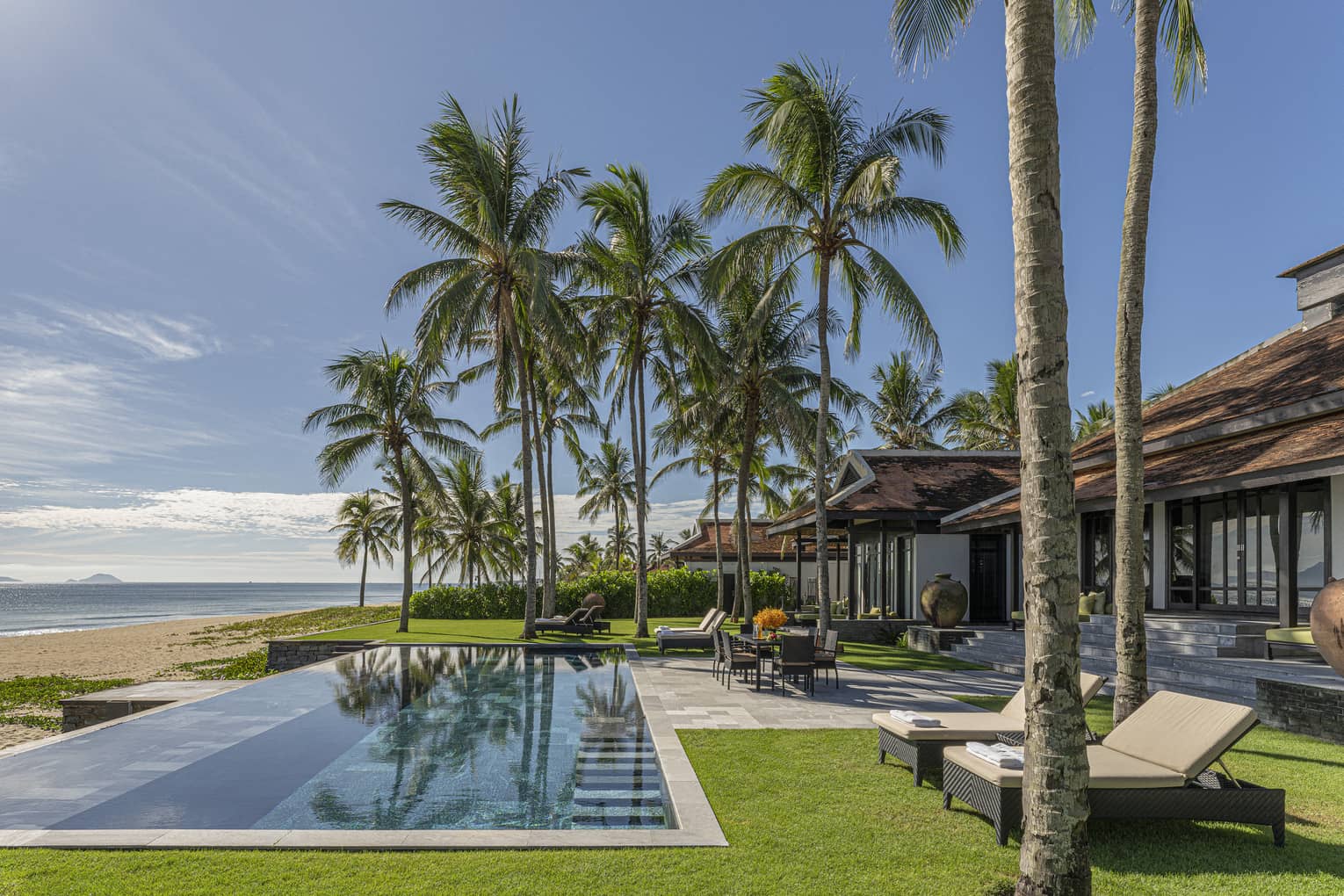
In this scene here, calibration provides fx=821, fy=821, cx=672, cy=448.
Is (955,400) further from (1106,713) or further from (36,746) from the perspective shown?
(36,746)

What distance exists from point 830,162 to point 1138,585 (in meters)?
9.96

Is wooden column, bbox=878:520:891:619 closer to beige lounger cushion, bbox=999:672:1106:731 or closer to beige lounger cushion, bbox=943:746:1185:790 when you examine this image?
beige lounger cushion, bbox=999:672:1106:731

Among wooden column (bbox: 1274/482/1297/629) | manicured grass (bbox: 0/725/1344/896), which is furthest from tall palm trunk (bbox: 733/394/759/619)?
manicured grass (bbox: 0/725/1344/896)

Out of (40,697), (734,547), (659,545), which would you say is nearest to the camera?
(40,697)

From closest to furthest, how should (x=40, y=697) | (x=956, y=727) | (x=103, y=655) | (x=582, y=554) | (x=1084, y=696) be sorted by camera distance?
(x=956, y=727)
(x=1084, y=696)
(x=40, y=697)
(x=103, y=655)
(x=582, y=554)

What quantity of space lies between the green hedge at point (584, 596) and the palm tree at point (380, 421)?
21.5 ft

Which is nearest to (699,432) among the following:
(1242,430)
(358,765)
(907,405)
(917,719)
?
(907,405)

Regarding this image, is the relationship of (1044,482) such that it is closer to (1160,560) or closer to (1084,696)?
(1084,696)

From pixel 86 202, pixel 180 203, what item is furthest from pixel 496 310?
pixel 86 202

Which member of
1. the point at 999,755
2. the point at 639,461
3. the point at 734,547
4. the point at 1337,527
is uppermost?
the point at 639,461

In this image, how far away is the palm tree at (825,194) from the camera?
1492 cm

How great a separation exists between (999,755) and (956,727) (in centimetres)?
122

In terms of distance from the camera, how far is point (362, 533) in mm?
47312

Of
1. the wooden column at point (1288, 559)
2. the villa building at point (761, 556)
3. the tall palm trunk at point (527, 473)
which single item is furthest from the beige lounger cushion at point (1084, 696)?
the villa building at point (761, 556)
